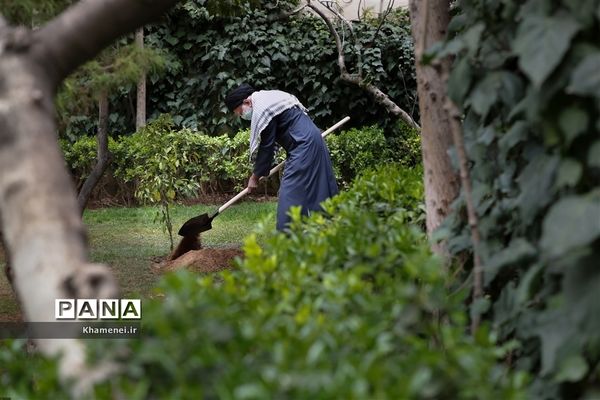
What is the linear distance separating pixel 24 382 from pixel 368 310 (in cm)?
75

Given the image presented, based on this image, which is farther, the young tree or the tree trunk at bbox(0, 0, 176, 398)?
the young tree

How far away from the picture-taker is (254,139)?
21.3 feet

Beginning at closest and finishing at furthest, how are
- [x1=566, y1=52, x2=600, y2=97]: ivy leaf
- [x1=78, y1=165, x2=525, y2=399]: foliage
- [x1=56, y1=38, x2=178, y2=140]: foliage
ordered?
[x1=78, y1=165, x2=525, y2=399]: foliage
[x1=566, y1=52, x2=600, y2=97]: ivy leaf
[x1=56, y1=38, x2=178, y2=140]: foliage

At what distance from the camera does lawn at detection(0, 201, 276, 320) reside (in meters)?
7.01

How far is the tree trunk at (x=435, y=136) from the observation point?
3227 mm

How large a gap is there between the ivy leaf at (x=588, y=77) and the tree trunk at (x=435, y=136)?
1615mm

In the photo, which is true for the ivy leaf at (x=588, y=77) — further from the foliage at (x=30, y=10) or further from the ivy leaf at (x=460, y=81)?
the foliage at (x=30, y=10)

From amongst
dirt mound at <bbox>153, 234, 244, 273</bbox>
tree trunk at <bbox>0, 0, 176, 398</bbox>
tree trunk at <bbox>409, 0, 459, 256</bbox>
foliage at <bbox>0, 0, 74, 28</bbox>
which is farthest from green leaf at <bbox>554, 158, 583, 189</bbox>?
dirt mound at <bbox>153, 234, 244, 273</bbox>

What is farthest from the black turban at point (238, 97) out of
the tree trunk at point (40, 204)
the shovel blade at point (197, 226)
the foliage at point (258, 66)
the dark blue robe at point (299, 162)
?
the foliage at point (258, 66)

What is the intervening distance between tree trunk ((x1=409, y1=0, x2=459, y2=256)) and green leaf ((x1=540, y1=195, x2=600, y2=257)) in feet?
5.25

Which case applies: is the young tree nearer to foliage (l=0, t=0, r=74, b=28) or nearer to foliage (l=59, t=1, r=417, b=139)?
foliage (l=0, t=0, r=74, b=28)

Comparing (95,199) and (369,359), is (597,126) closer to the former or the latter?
(369,359)

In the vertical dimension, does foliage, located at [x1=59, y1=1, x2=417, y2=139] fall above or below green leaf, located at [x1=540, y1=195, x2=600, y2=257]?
above

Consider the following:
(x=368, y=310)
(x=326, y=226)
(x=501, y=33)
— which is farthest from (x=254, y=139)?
(x=368, y=310)
